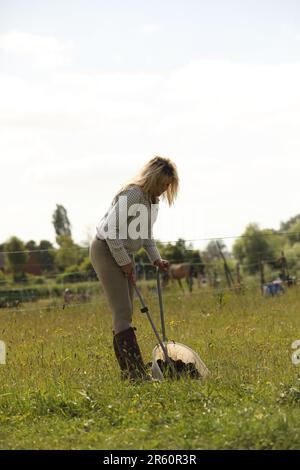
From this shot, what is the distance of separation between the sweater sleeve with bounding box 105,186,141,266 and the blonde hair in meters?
0.13

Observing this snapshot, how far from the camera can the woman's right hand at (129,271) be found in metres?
6.01

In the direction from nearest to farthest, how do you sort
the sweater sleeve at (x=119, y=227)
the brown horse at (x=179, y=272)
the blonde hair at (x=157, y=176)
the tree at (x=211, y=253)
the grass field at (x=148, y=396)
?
the grass field at (x=148, y=396) < the sweater sleeve at (x=119, y=227) < the blonde hair at (x=157, y=176) < the brown horse at (x=179, y=272) < the tree at (x=211, y=253)

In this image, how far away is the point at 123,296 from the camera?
6.07 m

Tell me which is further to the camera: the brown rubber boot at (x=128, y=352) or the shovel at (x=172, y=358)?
the brown rubber boot at (x=128, y=352)

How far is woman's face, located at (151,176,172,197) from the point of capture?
6137mm

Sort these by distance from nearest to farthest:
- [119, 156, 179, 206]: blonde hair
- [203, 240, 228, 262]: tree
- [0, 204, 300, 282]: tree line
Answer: [119, 156, 179, 206]: blonde hair
[0, 204, 300, 282]: tree line
[203, 240, 228, 262]: tree

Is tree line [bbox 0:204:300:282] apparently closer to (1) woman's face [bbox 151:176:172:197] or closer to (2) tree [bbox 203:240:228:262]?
(2) tree [bbox 203:240:228:262]

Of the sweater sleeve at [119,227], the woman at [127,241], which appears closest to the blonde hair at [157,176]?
the woman at [127,241]

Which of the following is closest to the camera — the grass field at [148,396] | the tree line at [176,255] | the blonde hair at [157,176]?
the grass field at [148,396]

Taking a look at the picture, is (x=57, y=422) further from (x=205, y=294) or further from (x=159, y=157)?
(x=205, y=294)

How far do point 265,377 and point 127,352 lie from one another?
110 centimetres

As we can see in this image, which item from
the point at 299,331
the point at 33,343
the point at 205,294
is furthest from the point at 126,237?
the point at 205,294

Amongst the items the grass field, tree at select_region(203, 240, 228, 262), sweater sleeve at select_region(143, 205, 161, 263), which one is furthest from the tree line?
sweater sleeve at select_region(143, 205, 161, 263)

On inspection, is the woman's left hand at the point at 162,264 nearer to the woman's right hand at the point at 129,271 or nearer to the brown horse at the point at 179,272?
the woman's right hand at the point at 129,271
